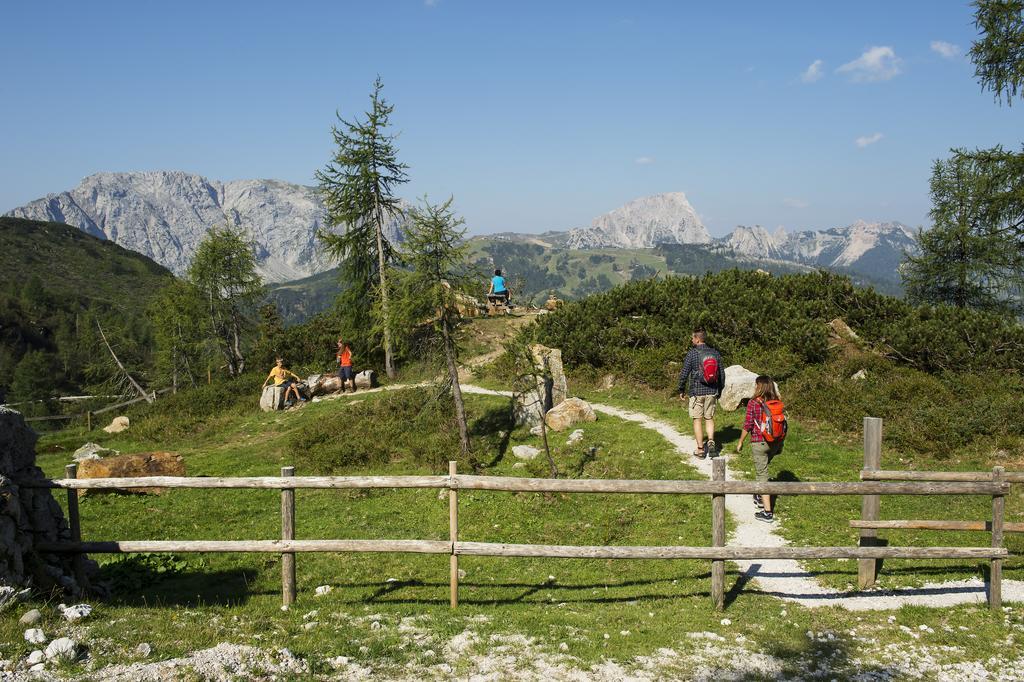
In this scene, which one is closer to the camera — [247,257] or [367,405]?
[367,405]

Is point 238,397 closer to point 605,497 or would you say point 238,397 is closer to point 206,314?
point 206,314

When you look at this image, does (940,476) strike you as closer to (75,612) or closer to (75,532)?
(75,612)

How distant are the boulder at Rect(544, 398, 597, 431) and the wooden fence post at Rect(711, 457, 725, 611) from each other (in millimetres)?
12155

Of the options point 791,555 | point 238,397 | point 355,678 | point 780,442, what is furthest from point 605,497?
point 238,397

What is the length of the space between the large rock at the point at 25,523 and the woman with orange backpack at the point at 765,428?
37.9 ft

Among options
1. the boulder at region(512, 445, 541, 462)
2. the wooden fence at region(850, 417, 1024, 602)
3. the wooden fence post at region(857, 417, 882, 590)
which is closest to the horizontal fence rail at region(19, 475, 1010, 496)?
the wooden fence at region(850, 417, 1024, 602)

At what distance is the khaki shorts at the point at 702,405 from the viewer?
15875mm

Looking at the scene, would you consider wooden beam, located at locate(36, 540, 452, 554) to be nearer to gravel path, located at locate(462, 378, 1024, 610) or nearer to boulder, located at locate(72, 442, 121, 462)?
gravel path, located at locate(462, 378, 1024, 610)

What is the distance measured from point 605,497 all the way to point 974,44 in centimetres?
2133

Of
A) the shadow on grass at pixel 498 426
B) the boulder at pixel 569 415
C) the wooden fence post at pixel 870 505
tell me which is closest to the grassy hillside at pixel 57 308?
the shadow on grass at pixel 498 426

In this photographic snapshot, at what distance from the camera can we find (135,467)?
16844mm

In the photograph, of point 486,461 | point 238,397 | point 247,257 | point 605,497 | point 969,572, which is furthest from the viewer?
point 247,257

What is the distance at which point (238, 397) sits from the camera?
29.1m

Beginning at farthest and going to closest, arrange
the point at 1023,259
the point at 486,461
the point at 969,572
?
the point at 1023,259 < the point at 486,461 < the point at 969,572
